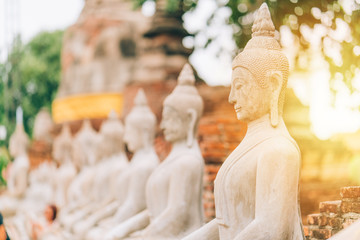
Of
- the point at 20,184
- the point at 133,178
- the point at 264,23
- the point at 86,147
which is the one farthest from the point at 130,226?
the point at 20,184

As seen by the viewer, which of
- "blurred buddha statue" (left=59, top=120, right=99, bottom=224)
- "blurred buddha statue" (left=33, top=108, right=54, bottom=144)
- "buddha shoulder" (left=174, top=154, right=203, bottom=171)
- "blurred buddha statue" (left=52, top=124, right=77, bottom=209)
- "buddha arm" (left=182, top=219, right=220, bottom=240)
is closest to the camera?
"buddha arm" (left=182, top=219, right=220, bottom=240)

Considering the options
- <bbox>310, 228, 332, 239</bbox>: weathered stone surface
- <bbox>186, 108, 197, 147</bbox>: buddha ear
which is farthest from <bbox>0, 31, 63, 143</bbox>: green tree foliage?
<bbox>310, 228, 332, 239</bbox>: weathered stone surface

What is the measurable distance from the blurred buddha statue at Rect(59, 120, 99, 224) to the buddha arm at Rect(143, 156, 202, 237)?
3520 mm

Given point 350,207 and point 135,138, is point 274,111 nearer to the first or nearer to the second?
Answer: point 350,207

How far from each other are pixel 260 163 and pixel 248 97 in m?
0.53

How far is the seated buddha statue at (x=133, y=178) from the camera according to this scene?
6.41 m

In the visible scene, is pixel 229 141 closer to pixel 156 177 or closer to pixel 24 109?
pixel 156 177

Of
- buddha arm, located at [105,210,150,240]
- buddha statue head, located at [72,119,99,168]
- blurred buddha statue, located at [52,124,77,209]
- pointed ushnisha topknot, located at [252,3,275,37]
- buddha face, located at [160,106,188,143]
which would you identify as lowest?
blurred buddha statue, located at [52,124,77,209]

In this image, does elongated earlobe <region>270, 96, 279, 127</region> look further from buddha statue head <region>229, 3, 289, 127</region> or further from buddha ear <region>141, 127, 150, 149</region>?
buddha ear <region>141, 127, 150, 149</region>

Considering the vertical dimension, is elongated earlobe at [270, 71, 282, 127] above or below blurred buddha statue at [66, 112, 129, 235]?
above

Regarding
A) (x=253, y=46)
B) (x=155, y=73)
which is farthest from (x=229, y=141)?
(x=155, y=73)

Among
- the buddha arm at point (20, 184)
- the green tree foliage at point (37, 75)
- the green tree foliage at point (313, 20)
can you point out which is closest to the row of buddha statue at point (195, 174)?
the green tree foliage at point (313, 20)

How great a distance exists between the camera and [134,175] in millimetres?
6457

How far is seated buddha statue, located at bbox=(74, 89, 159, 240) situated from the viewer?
641cm
